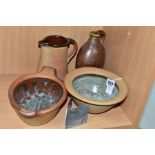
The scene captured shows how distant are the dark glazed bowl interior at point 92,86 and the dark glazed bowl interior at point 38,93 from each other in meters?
0.08

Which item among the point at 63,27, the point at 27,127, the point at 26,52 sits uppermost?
the point at 63,27

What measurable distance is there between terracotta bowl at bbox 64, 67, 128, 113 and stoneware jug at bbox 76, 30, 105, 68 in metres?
0.03

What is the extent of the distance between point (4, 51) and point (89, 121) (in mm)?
437

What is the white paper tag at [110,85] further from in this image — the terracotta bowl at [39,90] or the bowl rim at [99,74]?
the terracotta bowl at [39,90]

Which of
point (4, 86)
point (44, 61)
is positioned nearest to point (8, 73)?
point (4, 86)

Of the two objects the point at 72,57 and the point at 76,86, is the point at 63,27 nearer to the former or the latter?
the point at 72,57

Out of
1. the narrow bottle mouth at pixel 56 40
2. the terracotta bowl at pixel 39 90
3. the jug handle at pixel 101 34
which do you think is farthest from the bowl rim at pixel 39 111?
the jug handle at pixel 101 34

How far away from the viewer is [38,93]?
3.31 ft

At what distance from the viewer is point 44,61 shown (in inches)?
39.3

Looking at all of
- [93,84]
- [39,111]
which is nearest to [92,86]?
[93,84]

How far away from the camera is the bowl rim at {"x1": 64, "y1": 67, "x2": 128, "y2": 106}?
873 millimetres

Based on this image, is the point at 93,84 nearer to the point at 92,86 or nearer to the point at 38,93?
the point at 92,86

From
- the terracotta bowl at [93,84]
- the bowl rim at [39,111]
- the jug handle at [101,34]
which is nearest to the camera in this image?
the bowl rim at [39,111]

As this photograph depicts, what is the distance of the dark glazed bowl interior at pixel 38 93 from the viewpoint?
3.15 feet
